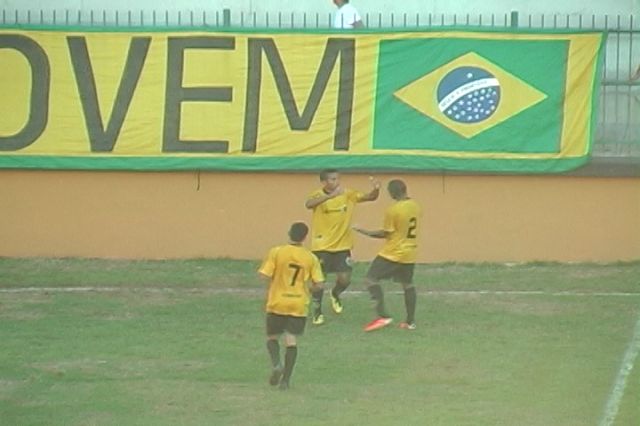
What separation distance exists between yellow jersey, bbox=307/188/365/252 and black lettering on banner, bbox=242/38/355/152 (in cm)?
330

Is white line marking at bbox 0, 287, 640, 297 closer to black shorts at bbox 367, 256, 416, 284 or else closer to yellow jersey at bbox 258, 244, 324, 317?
black shorts at bbox 367, 256, 416, 284

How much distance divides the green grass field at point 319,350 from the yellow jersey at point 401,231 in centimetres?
75

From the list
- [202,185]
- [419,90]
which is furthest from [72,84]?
[419,90]

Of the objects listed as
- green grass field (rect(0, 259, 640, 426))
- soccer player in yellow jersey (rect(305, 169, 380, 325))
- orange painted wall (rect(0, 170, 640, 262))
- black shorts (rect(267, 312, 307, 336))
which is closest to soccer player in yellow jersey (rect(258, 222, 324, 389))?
black shorts (rect(267, 312, 307, 336))

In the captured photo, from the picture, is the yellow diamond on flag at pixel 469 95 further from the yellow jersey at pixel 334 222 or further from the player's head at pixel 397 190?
the player's head at pixel 397 190

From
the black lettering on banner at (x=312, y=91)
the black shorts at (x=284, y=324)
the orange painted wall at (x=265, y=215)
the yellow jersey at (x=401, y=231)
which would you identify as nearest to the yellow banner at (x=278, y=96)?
the black lettering on banner at (x=312, y=91)

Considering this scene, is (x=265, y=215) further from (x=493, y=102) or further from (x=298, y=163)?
(x=493, y=102)

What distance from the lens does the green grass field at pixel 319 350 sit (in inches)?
529

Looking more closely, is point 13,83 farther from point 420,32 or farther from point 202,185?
point 420,32

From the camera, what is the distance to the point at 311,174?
2070 cm

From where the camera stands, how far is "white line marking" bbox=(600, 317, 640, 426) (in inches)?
520

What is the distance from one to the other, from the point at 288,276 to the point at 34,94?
24.5 feet

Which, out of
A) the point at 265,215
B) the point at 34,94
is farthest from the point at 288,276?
the point at 34,94

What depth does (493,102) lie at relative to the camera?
20.6 m
